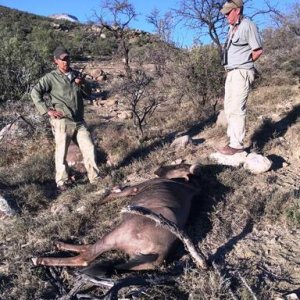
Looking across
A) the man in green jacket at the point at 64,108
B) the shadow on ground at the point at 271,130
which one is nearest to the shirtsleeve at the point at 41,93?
the man in green jacket at the point at 64,108

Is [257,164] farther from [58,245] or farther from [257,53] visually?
[58,245]

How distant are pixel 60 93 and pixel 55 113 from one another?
28cm

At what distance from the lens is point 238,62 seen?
5879 millimetres

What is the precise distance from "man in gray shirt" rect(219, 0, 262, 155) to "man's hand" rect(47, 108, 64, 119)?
2119 mm

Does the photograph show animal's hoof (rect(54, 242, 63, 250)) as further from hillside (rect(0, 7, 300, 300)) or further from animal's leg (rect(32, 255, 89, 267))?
animal's leg (rect(32, 255, 89, 267))

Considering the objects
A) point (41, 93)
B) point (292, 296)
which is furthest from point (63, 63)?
point (292, 296)

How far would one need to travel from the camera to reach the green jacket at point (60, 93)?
6043mm

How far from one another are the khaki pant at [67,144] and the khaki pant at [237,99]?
1.84 m

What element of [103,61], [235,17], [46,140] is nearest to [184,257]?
[235,17]

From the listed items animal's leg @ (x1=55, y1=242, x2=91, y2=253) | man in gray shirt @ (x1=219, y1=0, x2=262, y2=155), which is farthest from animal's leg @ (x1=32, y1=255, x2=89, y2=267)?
man in gray shirt @ (x1=219, y1=0, x2=262, y2=155)

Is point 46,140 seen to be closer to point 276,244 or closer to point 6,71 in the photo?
point 6,71

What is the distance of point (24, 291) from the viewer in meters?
3.79

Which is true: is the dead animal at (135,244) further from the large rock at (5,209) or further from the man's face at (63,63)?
the man's face at (63,63)

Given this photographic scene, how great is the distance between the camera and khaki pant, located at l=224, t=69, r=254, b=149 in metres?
5.93
